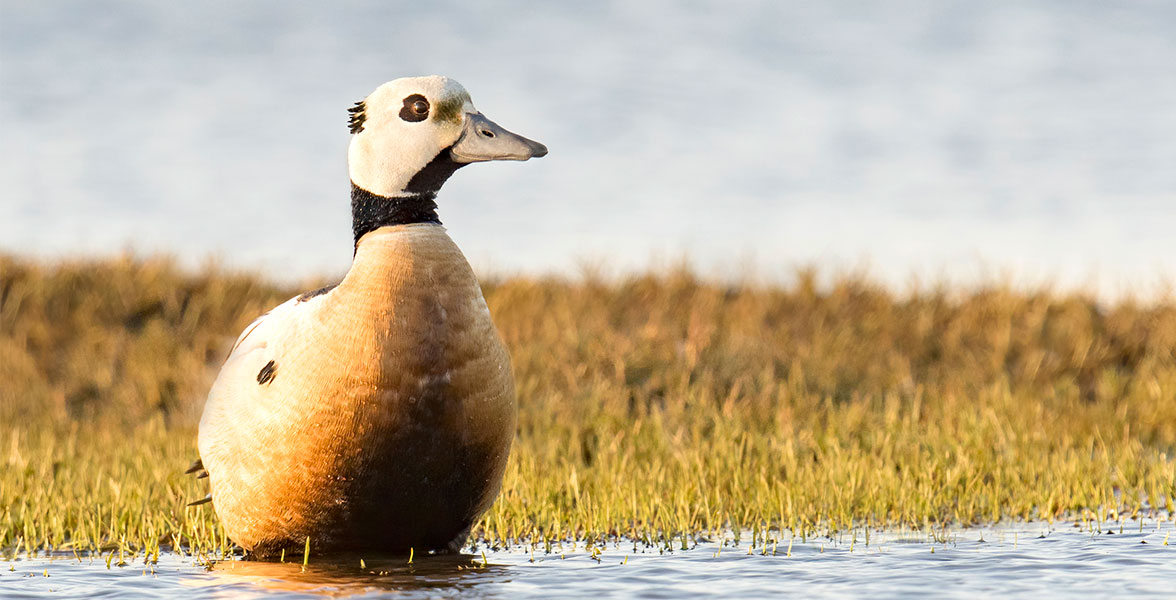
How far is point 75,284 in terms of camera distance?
1445cm

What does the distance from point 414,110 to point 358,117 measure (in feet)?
0.97

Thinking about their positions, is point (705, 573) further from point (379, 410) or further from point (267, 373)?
point (267, 373)

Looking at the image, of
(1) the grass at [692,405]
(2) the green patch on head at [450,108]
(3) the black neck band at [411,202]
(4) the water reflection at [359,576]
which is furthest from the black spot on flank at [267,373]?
(2) the green patch on head at [450,108]

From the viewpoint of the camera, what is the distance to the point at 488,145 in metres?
5.12

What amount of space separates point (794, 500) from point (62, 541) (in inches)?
144

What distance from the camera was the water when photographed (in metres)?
4.80

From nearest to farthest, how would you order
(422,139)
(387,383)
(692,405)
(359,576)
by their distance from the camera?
(387,383) → (359,576) → (422,139) → (692,405)

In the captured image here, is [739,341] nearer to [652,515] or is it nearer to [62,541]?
[652,515]

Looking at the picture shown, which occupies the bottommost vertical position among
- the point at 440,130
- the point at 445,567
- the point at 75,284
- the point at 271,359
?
the point at 445,567

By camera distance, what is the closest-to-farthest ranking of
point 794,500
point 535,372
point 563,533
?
point 563,533 → point 794,500 → point 535,372

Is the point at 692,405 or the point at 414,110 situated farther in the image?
the point at 692,405

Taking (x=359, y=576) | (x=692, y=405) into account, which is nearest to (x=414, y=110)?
(x=359, y=576)

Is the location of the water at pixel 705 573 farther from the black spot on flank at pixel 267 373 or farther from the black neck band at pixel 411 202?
the black neck band at pixel 411 202

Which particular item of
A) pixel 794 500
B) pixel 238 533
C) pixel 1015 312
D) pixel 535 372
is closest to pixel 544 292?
pixel 535 372
